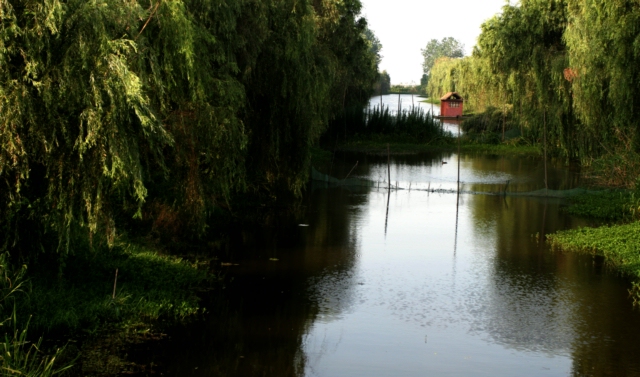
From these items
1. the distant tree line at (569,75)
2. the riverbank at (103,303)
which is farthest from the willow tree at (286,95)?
the distant tree line at (569,75)

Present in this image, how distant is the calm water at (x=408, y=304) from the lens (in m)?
9.35

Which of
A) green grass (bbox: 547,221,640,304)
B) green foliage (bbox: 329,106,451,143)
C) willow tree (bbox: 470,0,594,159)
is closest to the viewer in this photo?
green grass (bbox: 547,221,640,304)

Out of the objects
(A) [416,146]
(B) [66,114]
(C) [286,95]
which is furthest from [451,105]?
(B) [66,114]

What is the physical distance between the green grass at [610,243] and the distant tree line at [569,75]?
456 centimetres

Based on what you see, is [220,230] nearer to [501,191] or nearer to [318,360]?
[318,360]

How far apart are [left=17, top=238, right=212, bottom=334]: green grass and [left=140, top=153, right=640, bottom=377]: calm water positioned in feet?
1.80

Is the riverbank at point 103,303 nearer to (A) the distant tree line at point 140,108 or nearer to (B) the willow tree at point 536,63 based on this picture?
(A) the distant tree line at point 140,108

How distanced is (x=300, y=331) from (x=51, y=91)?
4438mm

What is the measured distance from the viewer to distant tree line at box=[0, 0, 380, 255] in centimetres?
870

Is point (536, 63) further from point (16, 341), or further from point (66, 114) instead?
point (16, 341)

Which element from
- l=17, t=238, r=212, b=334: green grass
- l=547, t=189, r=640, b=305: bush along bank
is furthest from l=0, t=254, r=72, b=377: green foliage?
l=547, t=189, r=640, b=305: bush along bank

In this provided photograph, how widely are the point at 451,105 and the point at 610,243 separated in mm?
47502

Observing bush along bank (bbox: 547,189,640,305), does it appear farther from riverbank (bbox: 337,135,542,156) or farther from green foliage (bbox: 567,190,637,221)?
riverbank (bbox: 337,135,542,156)

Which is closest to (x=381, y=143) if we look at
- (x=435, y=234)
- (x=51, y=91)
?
(x=435, y=234)
